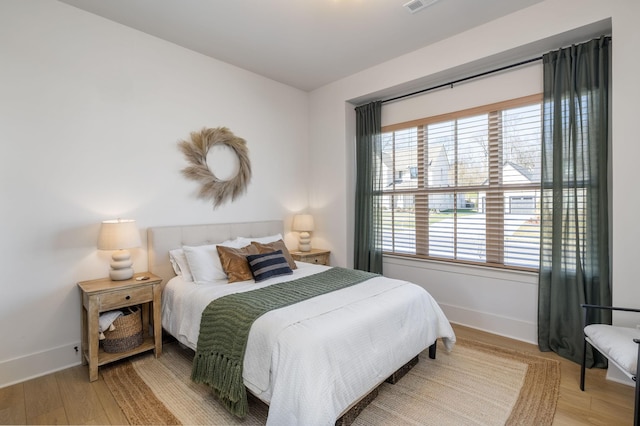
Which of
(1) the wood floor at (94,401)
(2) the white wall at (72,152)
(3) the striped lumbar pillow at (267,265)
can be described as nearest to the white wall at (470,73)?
(1) the wood floor at (94,401)

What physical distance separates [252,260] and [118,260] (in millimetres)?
1121

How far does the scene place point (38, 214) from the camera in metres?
2.53

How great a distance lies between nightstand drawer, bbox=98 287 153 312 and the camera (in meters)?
2.48

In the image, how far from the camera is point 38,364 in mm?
2521

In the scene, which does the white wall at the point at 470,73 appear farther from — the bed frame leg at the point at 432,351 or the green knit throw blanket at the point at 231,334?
the green knit throw blanket at the point at 231,334

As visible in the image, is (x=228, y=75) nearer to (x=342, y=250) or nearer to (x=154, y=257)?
(x=154, y=257)

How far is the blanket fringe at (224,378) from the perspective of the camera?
1886 millimetres

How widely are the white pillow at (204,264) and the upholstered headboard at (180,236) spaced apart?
0.80 ft

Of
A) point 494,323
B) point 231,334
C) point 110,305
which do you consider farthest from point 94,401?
point 494,323

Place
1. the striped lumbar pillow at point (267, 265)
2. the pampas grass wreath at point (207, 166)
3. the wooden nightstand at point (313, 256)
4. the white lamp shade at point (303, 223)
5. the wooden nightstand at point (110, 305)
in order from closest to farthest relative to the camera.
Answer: the wooden nightstand at point (110, 305), the striped lumbar pillow at point (267, 265), the pampas grass wreath at point (207, 166), the wooden nightstand at point (313, 256), the white lamp shade at point (303, 223)

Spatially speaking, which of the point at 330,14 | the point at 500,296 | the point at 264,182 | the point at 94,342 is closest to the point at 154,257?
the point at 94,342

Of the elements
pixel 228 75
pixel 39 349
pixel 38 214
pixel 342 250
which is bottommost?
pixel 39 349

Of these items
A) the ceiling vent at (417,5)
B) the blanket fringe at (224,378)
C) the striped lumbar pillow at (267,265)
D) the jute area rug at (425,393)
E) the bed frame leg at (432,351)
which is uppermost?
the ceiling vent at (417,5)

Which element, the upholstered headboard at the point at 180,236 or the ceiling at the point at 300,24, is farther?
the upholstered headboard at the point at 180,236
